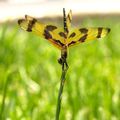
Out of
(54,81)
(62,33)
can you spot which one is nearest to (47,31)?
(62,33)

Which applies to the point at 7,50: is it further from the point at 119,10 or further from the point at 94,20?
the point at 119,10

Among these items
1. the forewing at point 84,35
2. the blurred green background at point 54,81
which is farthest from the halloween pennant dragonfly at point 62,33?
the blurred green background at point 54,81

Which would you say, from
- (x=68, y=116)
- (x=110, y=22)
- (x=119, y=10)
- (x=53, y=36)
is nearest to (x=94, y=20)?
(x=110, y=22)

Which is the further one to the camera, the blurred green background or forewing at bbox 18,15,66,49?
the blurred green background

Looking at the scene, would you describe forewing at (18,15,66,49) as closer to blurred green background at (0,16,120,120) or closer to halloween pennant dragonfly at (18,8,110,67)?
halloween pennant dragonfly at (18,8,110,67)

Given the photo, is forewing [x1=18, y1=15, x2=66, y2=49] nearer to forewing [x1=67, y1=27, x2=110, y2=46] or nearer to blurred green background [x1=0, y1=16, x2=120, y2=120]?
forewing [x1=67, y1=27, x2=110, y2=46]

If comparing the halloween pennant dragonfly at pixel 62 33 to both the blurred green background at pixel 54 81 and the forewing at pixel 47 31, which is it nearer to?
the forewing at pixel 47 31

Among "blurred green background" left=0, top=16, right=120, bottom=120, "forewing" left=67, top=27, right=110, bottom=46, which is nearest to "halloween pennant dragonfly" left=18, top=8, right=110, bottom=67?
"forewing" left=67, top=27, right=110, bottom=46

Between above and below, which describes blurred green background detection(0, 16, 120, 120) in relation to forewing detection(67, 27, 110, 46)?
below
